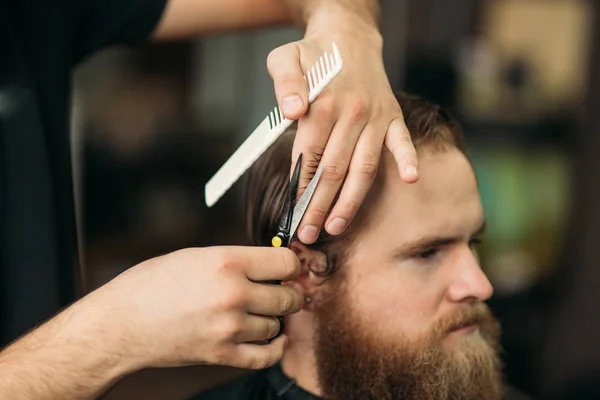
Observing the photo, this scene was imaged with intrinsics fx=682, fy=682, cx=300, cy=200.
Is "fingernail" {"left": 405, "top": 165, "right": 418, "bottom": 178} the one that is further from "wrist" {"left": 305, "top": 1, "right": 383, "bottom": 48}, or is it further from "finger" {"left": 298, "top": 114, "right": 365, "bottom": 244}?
"wrist" {"left": 305, "top": 1, "right": 383, "bottom": 48}

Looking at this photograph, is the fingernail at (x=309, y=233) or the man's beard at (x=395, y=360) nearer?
the fingernail at (x=309, y=233)

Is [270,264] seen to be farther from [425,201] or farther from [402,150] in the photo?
[425,201]

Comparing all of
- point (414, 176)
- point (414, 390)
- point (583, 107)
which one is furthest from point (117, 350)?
point (583, 107)

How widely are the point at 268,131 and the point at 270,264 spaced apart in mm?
211

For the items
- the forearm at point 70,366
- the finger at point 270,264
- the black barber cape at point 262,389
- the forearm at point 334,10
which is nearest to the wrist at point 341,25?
the forearm at point 334,10

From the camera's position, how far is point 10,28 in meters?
1.42

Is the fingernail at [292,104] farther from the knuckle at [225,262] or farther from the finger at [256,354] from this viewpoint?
the finger at [256,354]

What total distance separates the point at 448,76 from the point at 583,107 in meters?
0.70

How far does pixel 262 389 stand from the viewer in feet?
4.77

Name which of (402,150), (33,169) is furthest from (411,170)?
(33,169)

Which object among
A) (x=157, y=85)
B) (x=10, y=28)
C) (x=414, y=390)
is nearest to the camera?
(x=414, y=390)

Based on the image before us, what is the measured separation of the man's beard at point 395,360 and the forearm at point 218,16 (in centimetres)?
64

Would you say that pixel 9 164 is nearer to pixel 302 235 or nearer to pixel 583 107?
pixel 302 235

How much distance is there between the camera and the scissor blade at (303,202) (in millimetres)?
981
